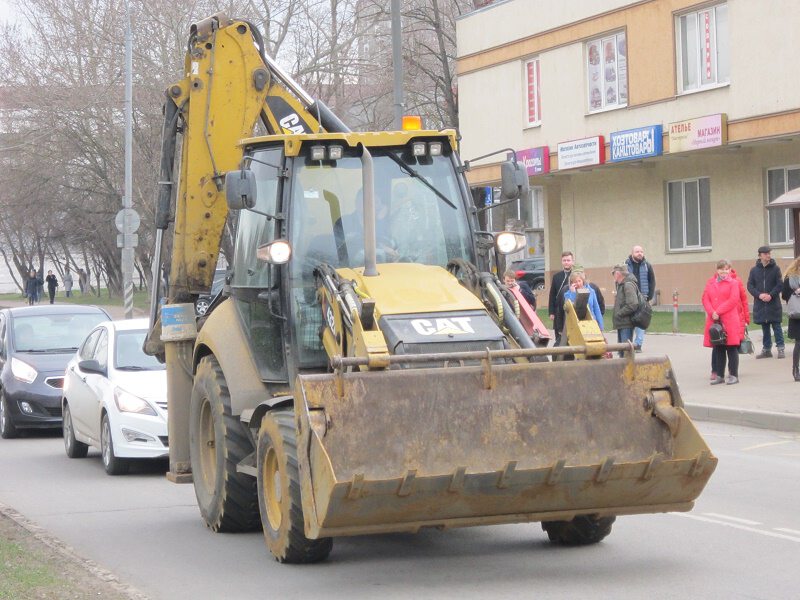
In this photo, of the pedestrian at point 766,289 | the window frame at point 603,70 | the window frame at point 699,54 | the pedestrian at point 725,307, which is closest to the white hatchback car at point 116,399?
the pedestrian at point 725,307

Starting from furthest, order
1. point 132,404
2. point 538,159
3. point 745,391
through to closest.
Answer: point 538,159 < point 745,391 < point 132,404

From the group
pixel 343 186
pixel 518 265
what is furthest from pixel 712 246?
pixel 343 186

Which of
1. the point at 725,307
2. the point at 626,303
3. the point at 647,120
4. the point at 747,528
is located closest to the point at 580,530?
the point at 747,528

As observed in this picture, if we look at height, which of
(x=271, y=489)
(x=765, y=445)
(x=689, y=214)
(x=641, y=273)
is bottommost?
(x=765, y=445)

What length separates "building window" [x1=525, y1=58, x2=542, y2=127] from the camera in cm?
3616

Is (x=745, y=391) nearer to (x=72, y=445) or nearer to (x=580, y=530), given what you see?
(x=72, y=445)

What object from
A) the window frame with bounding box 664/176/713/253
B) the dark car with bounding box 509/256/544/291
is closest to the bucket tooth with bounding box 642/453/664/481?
the window frame with bounding box 664/176/713/253

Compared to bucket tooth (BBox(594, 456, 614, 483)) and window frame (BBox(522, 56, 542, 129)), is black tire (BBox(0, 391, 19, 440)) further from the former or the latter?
window frame (BBox(522, 56, 542, 129))

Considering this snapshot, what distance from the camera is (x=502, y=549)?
8.73m

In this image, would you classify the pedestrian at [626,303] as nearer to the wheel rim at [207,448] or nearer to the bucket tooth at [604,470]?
the wheel rim at [207,448]

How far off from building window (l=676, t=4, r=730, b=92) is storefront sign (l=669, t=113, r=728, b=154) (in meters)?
0.94

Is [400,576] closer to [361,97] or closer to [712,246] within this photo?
[712,246]

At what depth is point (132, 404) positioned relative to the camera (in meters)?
13.4

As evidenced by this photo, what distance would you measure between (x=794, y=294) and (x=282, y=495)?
12.0m
